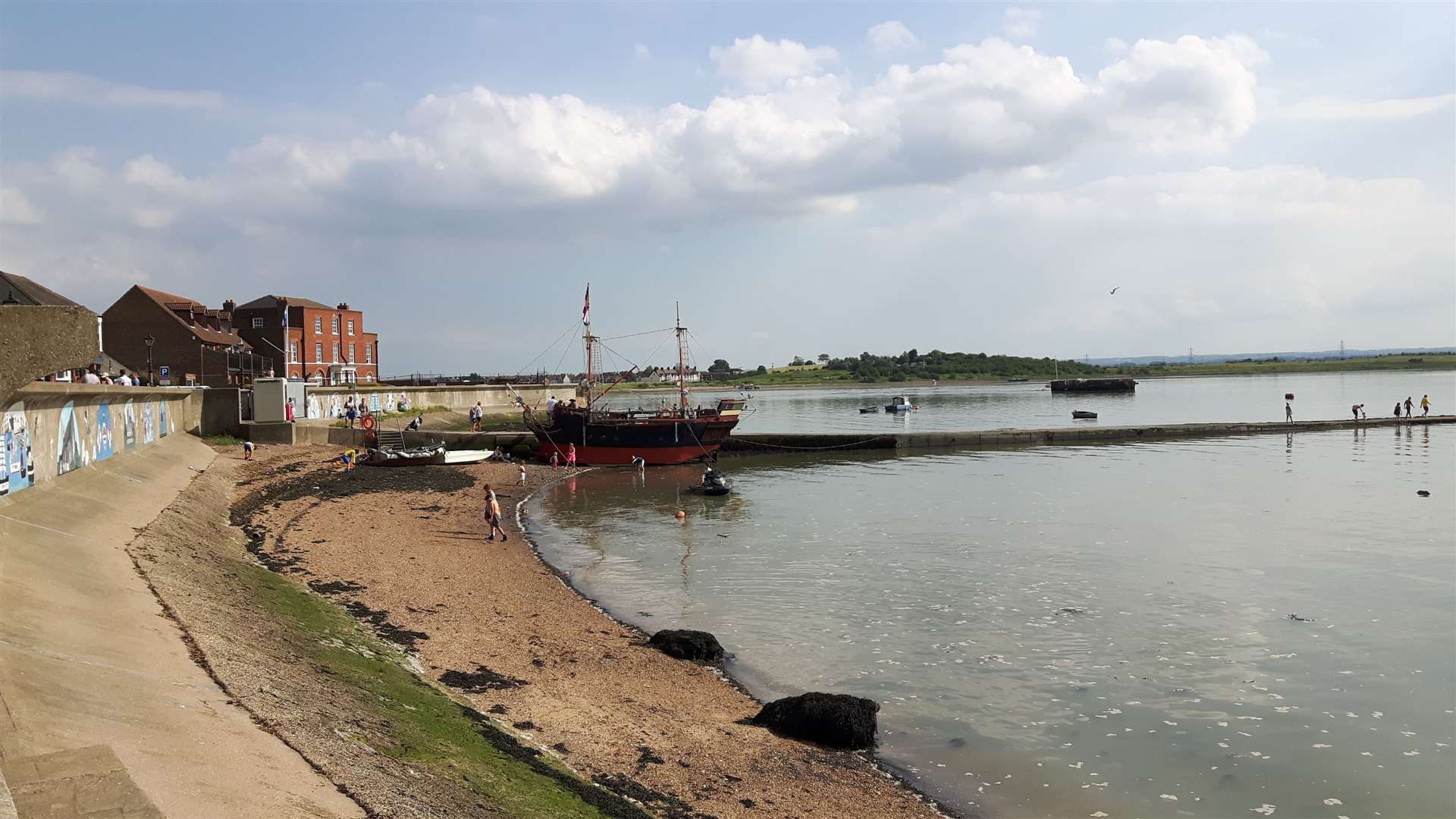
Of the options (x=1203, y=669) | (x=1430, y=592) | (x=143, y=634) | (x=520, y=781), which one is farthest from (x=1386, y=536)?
(x=143, y=634)

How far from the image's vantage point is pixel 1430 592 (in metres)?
22.5

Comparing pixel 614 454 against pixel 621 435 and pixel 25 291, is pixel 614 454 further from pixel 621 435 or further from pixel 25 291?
pixel 25 291

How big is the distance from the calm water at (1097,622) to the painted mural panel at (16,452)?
1252 cm

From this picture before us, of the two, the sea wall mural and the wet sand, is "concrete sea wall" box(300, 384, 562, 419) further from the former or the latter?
the wet sand

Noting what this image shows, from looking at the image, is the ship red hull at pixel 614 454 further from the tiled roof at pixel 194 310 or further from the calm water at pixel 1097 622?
the tiled roof at pixel 194 310

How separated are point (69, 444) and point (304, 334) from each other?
6273 cm

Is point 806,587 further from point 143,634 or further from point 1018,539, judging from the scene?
point 143,634

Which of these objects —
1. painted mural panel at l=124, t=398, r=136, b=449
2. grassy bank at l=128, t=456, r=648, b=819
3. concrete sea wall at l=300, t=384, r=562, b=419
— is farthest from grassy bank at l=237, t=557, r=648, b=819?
concrete sea wall at l=300, t=384, r=562, b=419

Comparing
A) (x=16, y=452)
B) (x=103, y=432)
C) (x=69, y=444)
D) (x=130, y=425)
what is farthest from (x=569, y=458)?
(x=16, y=452)

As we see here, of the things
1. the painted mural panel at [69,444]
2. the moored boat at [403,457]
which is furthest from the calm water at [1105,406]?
the painted mural panel at [69,444]

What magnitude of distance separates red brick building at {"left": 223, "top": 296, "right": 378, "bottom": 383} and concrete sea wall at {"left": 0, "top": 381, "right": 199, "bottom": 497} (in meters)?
47.3

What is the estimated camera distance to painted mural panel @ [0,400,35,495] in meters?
16.8

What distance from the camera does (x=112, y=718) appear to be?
820cm

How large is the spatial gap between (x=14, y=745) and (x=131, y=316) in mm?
72939
